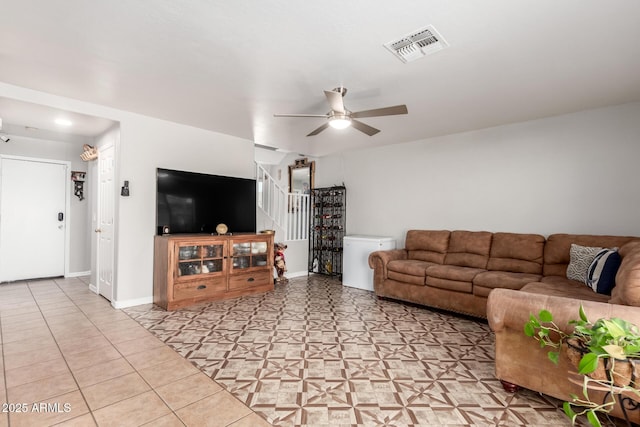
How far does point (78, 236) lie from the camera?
557cm

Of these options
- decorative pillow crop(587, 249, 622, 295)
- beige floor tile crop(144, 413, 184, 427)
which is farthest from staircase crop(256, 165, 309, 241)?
decorative pillow crop(587, 249, 622, 295)

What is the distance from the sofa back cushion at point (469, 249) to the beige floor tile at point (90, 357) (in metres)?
3.97

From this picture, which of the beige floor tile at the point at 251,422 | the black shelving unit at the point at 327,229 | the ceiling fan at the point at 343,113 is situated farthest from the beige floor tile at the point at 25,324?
the black shelving unit at the point at 327,229

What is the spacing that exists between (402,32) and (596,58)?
1.67 meters

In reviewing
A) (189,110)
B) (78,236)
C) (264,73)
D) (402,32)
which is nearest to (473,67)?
(402,32)

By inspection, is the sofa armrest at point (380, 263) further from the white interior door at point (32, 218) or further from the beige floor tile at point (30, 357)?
the white interior door at point (32, 218)

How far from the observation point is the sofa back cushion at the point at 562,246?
3.26 metres

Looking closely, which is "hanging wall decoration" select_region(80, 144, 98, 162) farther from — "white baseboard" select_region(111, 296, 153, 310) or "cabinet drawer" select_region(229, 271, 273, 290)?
"cabinet drawer" select_region(229, 271, 273, 290)

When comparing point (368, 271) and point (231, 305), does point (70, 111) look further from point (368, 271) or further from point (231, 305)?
point (368, 271)

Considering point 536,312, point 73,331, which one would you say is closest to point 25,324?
point 73,331

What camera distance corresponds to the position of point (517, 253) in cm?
381

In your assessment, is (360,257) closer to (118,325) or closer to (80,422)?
(118,325)

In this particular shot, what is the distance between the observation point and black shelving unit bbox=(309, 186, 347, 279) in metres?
6.11

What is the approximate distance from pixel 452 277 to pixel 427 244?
3.01 ft
